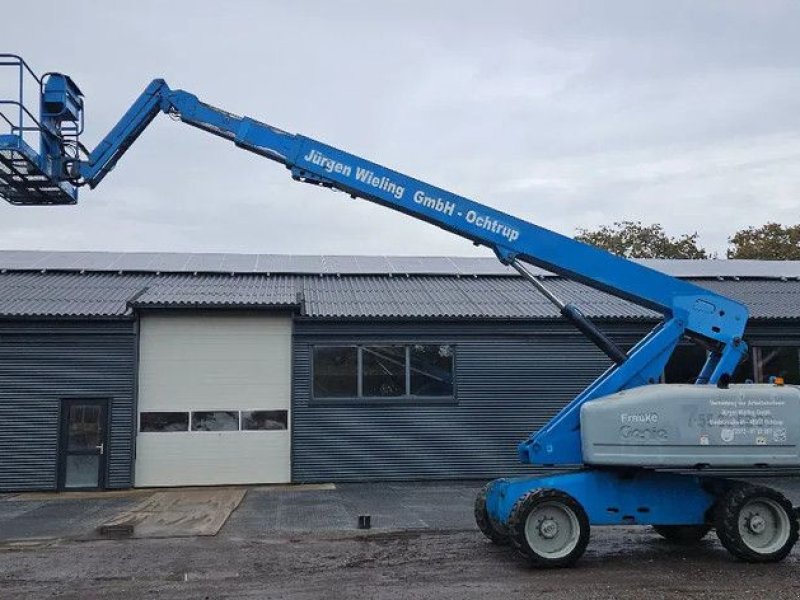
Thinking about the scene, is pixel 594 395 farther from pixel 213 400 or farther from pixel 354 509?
pixel 213 400

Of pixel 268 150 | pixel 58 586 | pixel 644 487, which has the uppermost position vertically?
pixel 268 150

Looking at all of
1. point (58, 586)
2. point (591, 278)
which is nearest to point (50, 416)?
point (58, 586)

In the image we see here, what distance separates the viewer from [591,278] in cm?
1072

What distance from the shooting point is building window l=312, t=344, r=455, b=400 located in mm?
18656

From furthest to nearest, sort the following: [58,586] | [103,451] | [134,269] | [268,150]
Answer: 1. [134,269]
2. [103,451]
3. [268,150]
4. [58,586]

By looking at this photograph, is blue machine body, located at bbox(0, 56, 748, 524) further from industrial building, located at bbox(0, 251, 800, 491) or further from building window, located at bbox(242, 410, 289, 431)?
building window, located at bbox(242, 410, 289, 431)

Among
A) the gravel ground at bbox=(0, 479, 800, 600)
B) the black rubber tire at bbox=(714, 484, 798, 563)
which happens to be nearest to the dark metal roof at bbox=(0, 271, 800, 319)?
the gravel ground at bbox=(0, 479, 800, 600)

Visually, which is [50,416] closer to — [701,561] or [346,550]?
[346,550]

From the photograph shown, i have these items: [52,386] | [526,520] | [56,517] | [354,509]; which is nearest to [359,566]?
[526,520]

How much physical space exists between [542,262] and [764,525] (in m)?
4.22

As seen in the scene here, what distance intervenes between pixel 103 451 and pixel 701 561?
503 inches

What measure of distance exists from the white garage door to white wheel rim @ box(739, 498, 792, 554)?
35.5 feet

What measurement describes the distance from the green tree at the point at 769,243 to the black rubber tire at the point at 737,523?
3621 centimetres

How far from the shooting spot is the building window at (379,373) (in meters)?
18.7
